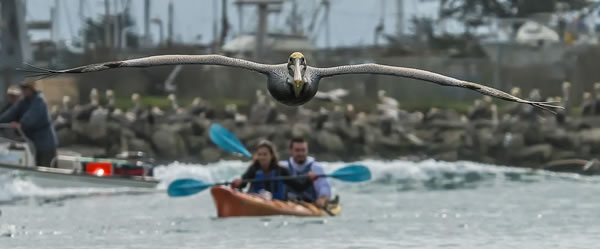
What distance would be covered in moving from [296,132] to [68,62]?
12.1 metres

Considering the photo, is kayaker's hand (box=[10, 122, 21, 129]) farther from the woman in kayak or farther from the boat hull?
the woman in kayak

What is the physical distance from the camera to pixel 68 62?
56.2m

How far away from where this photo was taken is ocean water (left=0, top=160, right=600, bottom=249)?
2300 cm

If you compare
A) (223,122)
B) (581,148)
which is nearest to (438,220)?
(581,148)

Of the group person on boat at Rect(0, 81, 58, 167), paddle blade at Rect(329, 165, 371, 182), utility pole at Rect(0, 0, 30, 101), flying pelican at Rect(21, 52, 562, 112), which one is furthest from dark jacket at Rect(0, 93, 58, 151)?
utility pole at Rect(0, 0, 30, 101)

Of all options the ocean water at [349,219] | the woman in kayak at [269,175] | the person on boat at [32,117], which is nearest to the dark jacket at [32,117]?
the person on boat at [32,117]

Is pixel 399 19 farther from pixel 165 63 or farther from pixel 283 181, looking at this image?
pixel 165 63

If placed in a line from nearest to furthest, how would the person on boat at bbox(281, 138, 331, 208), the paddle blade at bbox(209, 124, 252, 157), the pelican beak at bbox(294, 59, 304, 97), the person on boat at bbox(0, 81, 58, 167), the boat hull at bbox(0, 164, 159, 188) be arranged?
the pelican beak at bbox(294, 59, 304, 97), the person on boat at bbox(281, 138, 331, 208), the person on boat at bbox(0, 81, 58, 167), the paddle blade at bbox(209, 124, 252, 157), the boat hull at bbox(0, 164, 159, 188)

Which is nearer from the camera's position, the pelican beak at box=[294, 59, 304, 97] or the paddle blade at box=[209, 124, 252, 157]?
the pelican beak at box=[294, 59, 304, 97]

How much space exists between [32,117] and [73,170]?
1.70 m

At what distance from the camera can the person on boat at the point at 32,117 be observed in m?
29.2

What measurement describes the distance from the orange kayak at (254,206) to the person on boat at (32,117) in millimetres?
4341

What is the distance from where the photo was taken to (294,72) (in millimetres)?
17547

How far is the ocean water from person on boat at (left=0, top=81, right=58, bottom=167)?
93 cm
